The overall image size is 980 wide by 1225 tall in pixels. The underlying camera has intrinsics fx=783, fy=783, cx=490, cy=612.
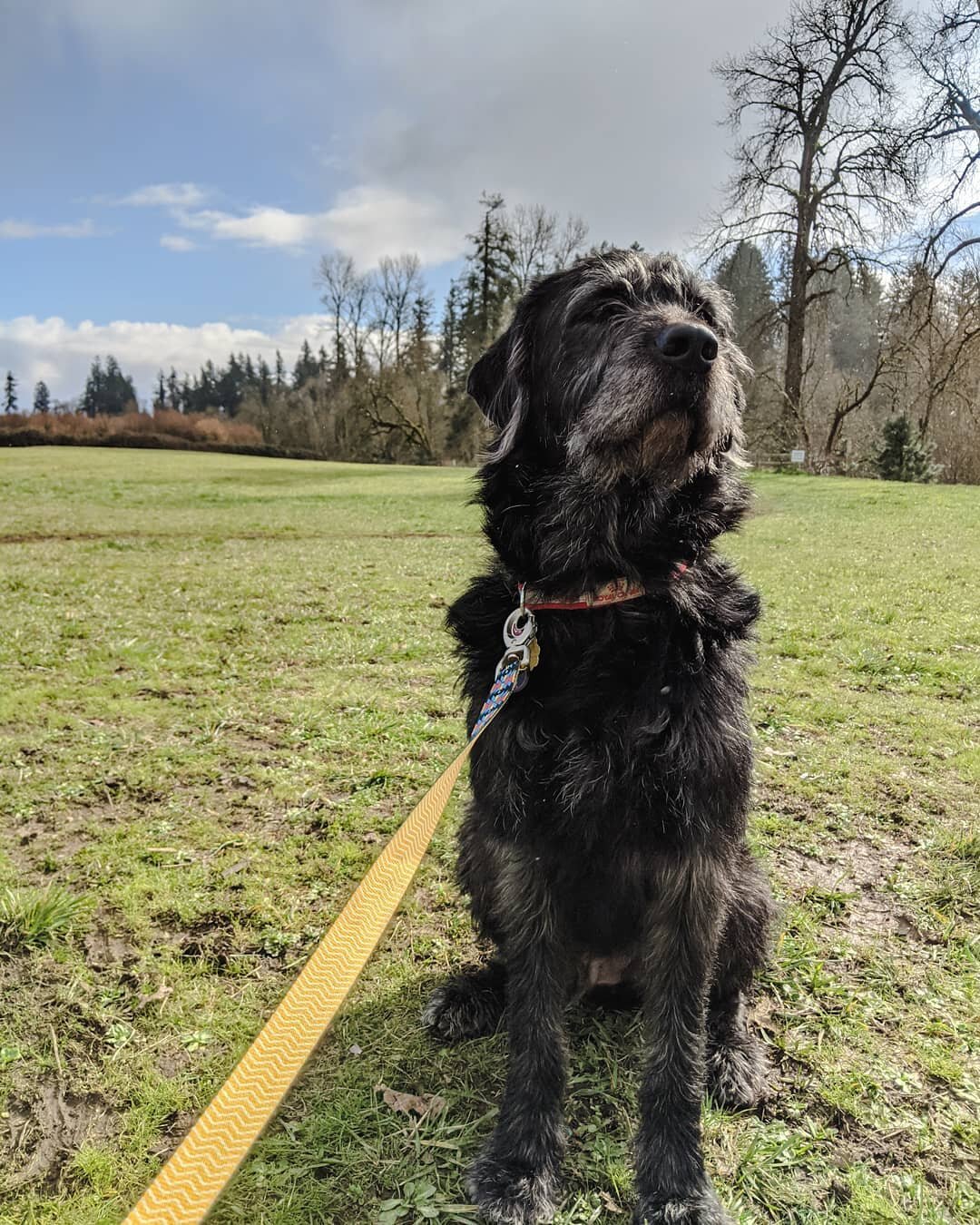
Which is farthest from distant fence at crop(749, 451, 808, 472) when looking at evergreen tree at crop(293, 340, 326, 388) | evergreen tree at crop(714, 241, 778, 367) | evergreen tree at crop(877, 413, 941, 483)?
evergreen tree at crop(293, 340, 326, 388)

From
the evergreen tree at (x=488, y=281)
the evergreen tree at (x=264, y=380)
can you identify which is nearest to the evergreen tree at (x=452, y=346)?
the evergreen tree at (x=488, y=281)

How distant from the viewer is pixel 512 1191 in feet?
6.80

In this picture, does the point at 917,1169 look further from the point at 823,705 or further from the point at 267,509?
the point at 267,509

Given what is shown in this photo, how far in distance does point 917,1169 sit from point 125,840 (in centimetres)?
341

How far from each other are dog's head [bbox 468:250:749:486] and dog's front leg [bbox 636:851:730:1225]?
46.6 inches

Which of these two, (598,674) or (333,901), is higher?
(598,674)

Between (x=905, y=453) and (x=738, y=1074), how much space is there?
30.0 m

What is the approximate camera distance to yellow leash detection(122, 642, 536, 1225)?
1.40 metres

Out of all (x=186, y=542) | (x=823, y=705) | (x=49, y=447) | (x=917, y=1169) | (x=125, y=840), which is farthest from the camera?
(x=49, y=447)

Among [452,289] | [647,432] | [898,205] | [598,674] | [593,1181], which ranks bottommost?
[593,1181]

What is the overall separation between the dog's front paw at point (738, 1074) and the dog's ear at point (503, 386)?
6.60ft

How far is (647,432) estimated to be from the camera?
2295 millimetres

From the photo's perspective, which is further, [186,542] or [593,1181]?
[186,542]

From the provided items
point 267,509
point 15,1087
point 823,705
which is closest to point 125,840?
point 15,1087
